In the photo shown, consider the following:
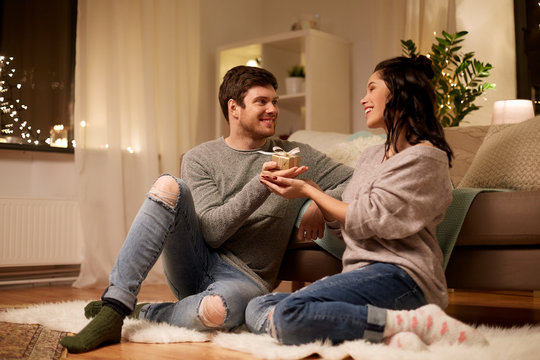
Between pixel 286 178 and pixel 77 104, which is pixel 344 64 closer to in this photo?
pixel 77 104

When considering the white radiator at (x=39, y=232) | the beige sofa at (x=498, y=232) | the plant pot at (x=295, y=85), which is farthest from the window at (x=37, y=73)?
the beige sofa at (x=498, y=232)

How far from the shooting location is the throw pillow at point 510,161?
2104 mm

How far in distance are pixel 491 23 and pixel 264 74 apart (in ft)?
9.23

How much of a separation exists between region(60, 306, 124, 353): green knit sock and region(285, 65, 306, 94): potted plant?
3.02 m

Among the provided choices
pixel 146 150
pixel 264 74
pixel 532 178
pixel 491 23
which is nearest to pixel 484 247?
pixel 532 178

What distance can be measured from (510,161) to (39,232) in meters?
2.63

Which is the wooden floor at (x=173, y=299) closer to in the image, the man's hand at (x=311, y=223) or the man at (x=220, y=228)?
the man at (x=220, y=228)

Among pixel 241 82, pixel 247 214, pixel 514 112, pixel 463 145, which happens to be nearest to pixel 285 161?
pixel 247 214

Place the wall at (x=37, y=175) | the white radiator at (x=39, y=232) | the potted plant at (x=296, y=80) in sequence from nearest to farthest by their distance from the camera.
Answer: the white radiator at (x=39, y=232) → the wall at (x=37, y=175) → the potted plant at (x=296, y=80)

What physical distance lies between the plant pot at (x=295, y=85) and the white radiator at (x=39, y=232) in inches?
64.9

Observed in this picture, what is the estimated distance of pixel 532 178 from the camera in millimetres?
2080

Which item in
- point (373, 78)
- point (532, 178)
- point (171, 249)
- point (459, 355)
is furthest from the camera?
point (532, 178)

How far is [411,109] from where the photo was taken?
5.45 feet

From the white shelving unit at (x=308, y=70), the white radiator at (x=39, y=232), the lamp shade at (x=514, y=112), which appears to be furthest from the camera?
the white shelving unit at (x=308, y=70)
